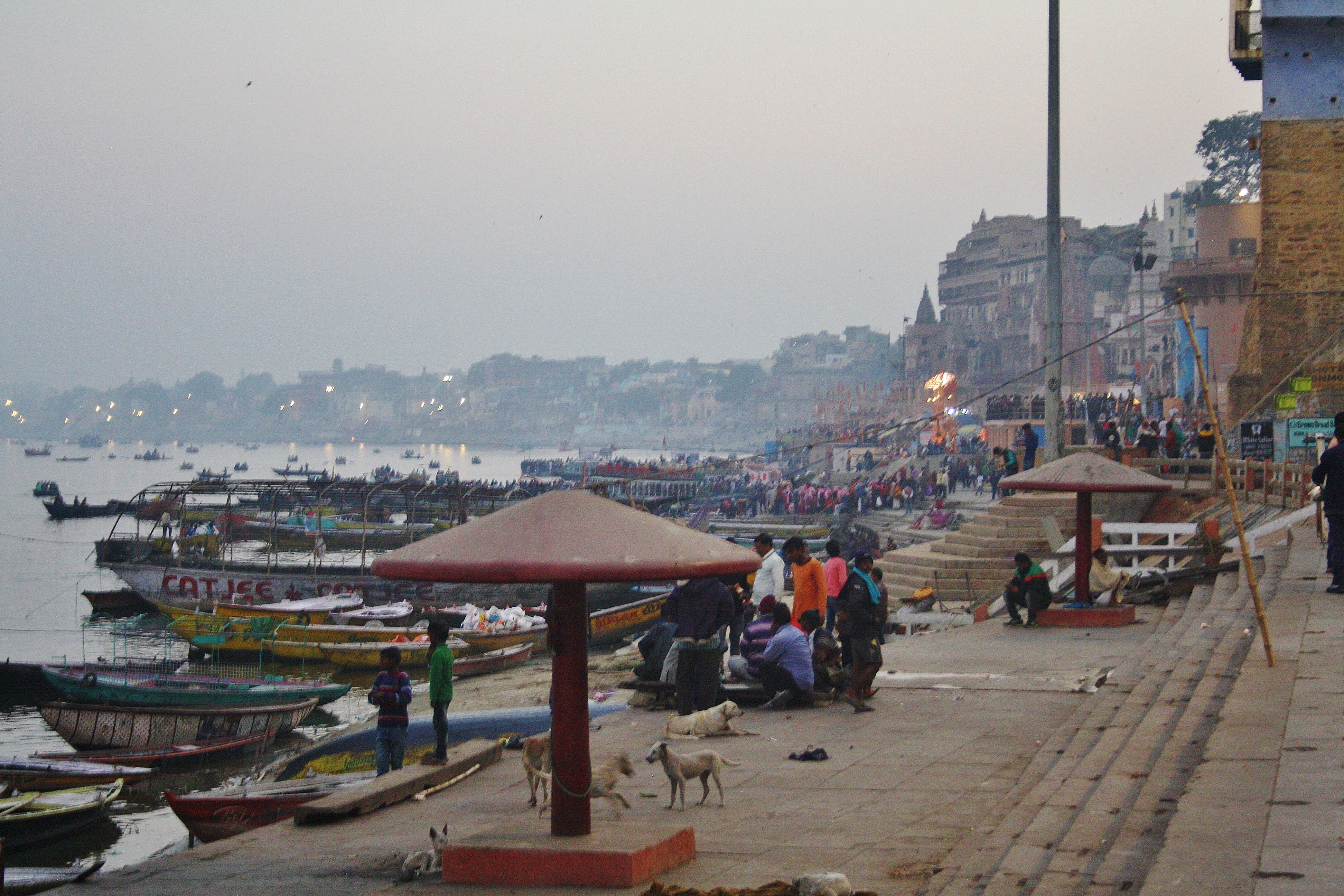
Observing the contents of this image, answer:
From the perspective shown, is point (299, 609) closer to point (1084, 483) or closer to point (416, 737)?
point (416, 737)

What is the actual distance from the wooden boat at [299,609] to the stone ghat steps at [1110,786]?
2021cm

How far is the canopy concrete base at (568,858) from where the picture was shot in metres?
4.98

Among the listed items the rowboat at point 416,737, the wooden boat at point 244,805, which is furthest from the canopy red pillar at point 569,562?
the rowboat at point 416,737

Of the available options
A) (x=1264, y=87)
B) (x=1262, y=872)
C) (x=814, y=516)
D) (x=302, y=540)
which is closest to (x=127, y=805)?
(x=1262, y=872)

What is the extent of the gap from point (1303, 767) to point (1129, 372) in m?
77.4

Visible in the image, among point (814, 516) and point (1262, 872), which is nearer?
point (1262, 872)

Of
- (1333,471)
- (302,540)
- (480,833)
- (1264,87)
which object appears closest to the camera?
(480,833)

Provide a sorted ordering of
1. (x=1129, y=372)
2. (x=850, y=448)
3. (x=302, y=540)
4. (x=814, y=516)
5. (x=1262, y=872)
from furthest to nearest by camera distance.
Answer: (x=1129, y=372)
(x=850, y=448)
(x=302, y=540)
(x=814, y=516)
(x=1262, y=872)

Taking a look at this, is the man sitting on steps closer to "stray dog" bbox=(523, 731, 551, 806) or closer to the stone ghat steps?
the stone ghat steps

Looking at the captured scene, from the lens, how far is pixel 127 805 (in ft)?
49.3

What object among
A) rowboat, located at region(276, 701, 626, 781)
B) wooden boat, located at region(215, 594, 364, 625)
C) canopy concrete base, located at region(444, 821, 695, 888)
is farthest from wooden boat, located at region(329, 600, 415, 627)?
canopy concrete base, located at region(444, 821, 695, 888)

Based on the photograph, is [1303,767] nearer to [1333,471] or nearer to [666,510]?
[1333,471]

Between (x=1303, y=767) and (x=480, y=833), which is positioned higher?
(x=1303, y=767)

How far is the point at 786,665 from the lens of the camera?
9055 millimetres
